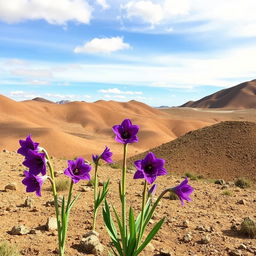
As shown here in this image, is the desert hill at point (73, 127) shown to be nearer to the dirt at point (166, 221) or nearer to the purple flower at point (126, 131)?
the dirt at point (166, 221)

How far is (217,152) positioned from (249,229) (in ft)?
51.8

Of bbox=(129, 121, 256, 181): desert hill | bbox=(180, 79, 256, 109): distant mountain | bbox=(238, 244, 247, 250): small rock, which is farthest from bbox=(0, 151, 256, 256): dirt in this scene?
bbox=(180, 79, 256, 109): distant mountain

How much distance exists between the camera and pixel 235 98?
552 feet

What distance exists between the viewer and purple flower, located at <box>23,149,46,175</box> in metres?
2.72

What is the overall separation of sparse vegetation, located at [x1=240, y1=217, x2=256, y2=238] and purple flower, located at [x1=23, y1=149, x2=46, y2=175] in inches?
177

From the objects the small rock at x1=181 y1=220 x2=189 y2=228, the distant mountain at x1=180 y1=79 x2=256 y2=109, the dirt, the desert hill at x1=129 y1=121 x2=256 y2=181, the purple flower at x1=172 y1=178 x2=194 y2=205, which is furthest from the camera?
the distant mountain at x1=180 y1=79 x2=256 y2=109

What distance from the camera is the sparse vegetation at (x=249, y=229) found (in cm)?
591

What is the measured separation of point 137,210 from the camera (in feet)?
23.2

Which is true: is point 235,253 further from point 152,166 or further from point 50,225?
point 152,166

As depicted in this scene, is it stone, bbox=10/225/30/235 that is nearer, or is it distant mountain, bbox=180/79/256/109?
stone, bbox=10/225/30/235

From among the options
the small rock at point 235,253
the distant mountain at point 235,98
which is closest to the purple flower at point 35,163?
the small rock at point 235,253

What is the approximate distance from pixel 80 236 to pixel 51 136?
3321 cm

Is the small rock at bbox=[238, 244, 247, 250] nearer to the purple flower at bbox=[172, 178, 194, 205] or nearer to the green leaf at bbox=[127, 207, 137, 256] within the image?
the green leaf at bbox=[127, 207, 137, 256]

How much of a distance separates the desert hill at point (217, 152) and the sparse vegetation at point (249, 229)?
41.1 ft
